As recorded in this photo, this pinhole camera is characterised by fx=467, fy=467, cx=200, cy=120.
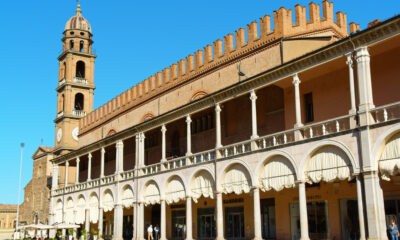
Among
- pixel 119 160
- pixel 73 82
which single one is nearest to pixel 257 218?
pixel 119 160

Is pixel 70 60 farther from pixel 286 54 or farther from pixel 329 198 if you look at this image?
pixel 329 198

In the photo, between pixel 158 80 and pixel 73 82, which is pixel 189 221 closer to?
pixel 158 80

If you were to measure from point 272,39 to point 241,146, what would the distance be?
20.6 ft

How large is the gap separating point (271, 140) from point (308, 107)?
2.46 meters

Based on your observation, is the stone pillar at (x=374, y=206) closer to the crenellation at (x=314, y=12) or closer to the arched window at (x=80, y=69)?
the crenellation at (x=314, y=12)

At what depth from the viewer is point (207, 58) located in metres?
30.1

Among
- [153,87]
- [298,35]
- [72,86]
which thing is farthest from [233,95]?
[72,86]

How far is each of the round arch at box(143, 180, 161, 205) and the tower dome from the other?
2710 centimetres

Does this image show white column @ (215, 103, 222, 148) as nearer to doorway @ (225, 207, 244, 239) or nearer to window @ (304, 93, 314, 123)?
doorway @ (225, 207, 244, 239)

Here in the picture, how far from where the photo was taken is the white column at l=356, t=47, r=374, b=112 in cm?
1741

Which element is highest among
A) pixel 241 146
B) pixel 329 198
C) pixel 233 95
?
pixel 233 95

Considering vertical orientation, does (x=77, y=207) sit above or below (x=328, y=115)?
below

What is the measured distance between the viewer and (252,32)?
26859mm

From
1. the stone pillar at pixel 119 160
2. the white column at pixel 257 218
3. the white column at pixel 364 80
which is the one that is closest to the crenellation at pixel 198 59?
the stone pillar at pixel 119 160
